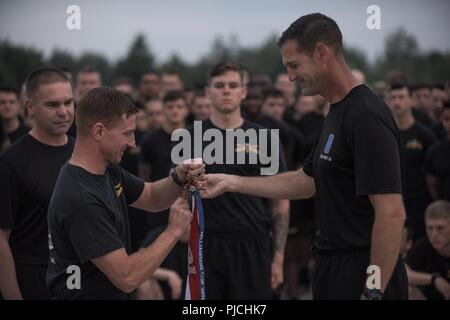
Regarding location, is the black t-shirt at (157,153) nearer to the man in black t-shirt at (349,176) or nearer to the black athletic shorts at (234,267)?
the black athletic shorts at (234,267)

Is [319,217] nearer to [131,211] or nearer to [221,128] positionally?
[221,128]

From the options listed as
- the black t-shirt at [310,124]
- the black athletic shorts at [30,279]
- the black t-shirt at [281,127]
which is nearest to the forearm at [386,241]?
the black athletic shorts at [30,279]

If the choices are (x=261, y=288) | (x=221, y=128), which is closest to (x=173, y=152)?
(x=221, y=128)

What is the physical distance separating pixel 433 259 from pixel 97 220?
13.6 feet

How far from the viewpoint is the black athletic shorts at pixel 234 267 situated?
655 centimetres

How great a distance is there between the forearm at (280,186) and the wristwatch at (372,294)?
114 centimetres

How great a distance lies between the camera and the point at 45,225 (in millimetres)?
5262

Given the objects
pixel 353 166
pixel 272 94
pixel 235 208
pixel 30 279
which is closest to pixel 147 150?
pixel 272 94

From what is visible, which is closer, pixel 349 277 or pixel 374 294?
pixel 374 294

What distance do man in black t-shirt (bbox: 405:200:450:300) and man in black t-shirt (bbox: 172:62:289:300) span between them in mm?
1304

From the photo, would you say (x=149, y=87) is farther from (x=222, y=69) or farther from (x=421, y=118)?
(x=222, y=69)

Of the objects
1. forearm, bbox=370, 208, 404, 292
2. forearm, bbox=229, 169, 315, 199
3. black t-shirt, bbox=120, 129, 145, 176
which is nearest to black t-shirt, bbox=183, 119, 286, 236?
forearm, bbox=229, 169, 315, 199

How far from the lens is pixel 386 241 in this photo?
3908mm

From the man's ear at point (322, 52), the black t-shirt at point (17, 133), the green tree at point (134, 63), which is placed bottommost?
the black t-shirt at point (17, 133)
